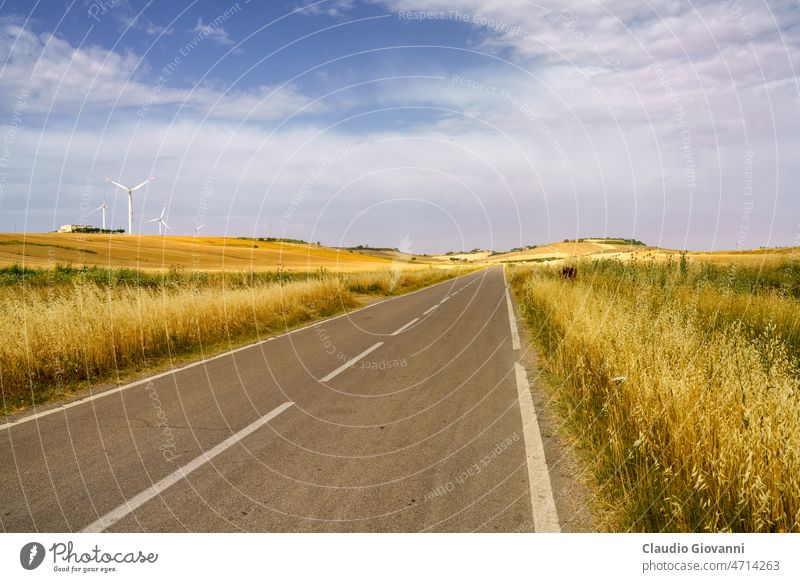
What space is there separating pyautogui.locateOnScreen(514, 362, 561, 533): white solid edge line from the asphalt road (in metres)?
0.01

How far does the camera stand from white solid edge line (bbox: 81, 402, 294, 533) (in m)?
3.35

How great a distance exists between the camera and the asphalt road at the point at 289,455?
346 centimetres

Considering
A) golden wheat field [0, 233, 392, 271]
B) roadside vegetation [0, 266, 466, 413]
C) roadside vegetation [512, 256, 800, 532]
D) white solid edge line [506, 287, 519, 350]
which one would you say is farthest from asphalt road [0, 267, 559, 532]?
golden wheat field [0, 233, 392, 271]

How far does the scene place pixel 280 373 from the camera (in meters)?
8.20

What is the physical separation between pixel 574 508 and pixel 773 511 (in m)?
1.18

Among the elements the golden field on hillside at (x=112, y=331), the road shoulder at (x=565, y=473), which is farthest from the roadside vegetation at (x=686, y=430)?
the golden field on hillside at (x=112, y=331)

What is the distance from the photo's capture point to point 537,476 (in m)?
4.10

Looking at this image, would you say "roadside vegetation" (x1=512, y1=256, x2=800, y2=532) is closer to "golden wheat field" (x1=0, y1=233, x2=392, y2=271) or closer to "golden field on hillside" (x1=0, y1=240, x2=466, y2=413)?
"golden field on hillside" (x1=0, y1=240, x2=466, y2=413)

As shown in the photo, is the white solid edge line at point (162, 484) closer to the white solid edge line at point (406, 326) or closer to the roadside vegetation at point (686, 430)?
the roadside vegetation at point (686, 430)

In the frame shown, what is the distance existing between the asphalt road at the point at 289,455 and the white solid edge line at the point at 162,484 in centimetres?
1

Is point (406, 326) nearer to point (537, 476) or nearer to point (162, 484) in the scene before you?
point (537, 476)

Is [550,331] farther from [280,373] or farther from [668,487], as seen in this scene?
[668,487]

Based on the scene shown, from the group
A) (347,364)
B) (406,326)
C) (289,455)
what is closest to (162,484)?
(289,455)

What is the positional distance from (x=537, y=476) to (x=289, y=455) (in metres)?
2.20
